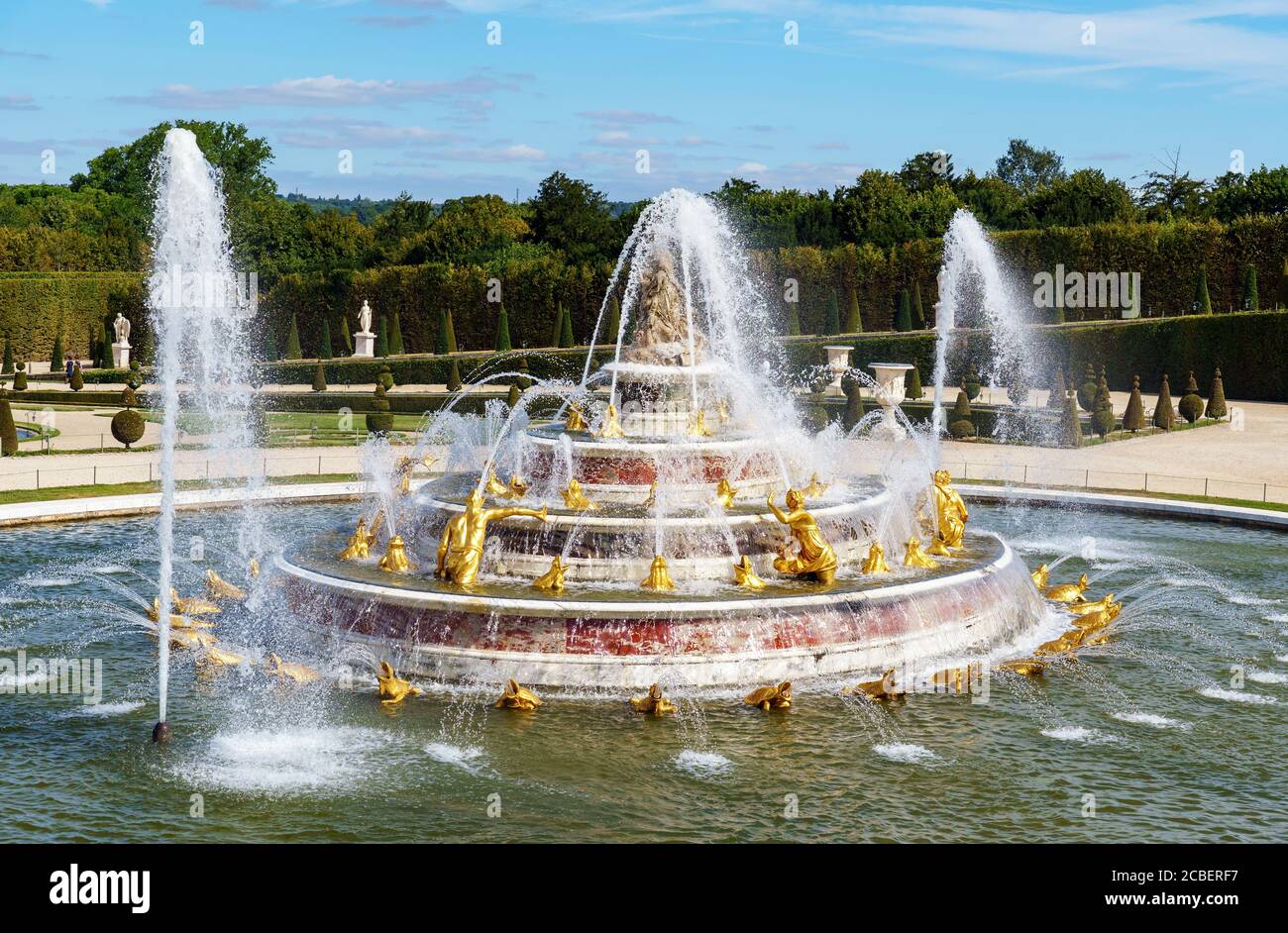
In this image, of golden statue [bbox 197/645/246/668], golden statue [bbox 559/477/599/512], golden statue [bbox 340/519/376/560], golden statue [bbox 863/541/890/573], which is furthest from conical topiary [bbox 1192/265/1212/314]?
golden statue [bbox 197/645/246/668]

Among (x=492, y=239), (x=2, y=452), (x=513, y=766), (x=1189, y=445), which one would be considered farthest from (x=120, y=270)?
(x=513, y=766)

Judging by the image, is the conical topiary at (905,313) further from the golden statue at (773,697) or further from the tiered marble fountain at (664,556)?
the golden statue at (773,697)

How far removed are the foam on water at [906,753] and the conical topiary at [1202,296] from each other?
2293 inches

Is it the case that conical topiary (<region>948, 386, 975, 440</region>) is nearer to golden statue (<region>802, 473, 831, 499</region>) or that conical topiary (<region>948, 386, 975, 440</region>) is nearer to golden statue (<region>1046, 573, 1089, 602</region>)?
golden statue (<region>1046, 573, 1089, 602</region>)

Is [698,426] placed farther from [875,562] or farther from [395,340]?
[395,340]

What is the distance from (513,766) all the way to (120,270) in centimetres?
9034

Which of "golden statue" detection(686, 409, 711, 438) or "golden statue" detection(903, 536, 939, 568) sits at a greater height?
"golden statue" detection(686, 409, 711, 438)

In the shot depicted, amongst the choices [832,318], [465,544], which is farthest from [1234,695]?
[832,318]

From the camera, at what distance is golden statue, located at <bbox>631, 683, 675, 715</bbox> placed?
1919cm

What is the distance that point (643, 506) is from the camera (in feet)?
82.5

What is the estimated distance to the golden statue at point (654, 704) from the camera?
19.2 m

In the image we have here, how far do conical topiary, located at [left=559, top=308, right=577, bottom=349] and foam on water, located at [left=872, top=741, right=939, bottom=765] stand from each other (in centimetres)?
6083

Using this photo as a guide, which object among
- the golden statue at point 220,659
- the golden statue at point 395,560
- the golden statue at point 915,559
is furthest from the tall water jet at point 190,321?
the golden statue at point 915,559
